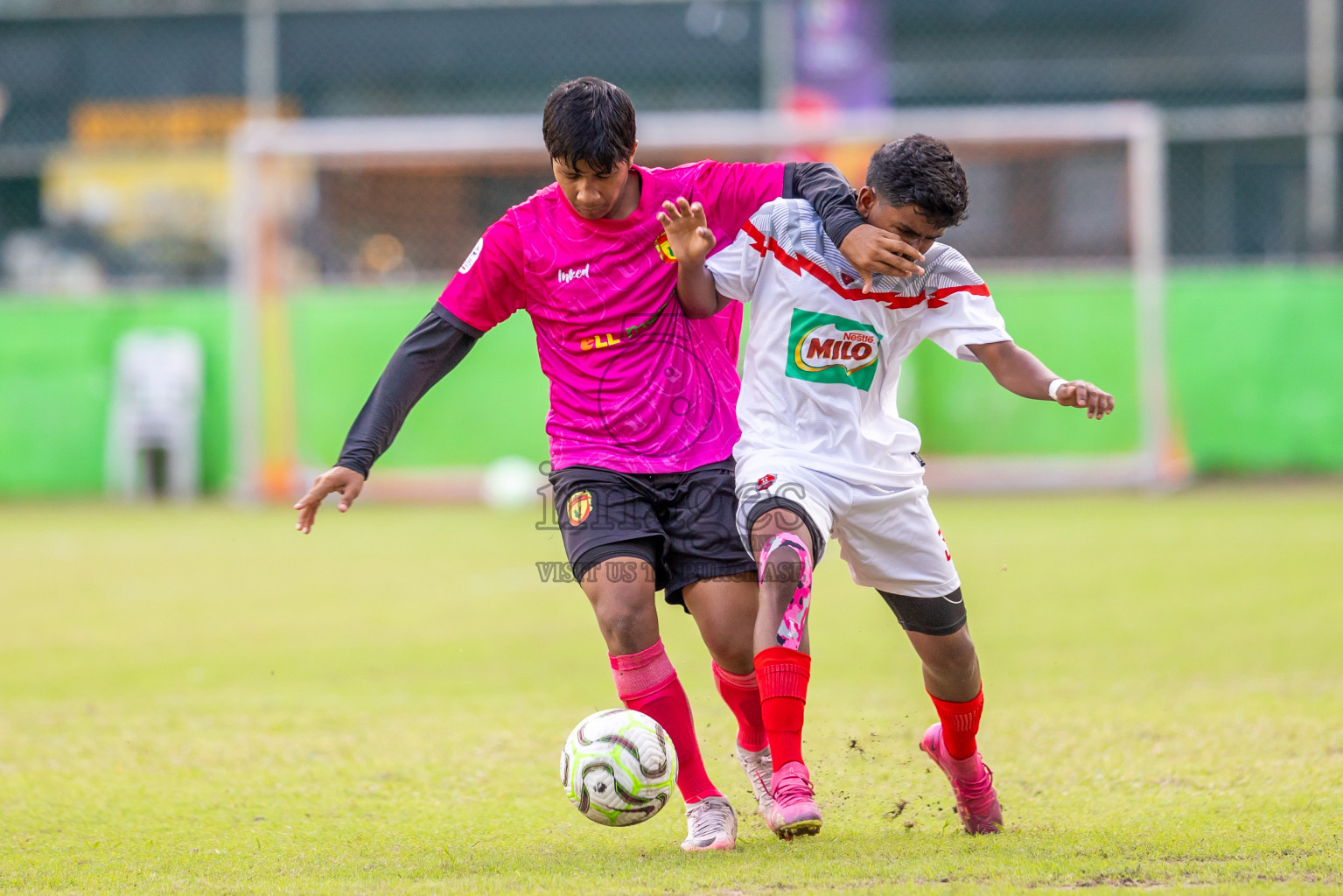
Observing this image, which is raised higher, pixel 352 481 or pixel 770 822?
pixel 352 481

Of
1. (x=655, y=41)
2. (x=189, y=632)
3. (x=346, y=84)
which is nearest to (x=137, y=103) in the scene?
(x=346, y=84)

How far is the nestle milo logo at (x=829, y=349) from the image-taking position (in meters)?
3.81

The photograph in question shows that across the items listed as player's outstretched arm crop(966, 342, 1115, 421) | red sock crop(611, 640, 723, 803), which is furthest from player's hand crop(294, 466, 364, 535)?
player's outstretched arm crop(966, 342, 1115, 421)

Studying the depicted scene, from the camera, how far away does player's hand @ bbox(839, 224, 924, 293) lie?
142 inches

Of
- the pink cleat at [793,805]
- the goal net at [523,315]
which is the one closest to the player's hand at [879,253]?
the pink cleat at [793,805]

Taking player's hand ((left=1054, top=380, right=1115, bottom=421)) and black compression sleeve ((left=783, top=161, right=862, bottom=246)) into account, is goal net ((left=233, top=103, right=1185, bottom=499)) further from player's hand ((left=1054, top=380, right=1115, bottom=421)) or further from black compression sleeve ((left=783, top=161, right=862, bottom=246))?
player's hand ((left=1054, top=380, right=1115, bottom=421))

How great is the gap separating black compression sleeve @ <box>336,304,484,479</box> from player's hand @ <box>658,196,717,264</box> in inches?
24.1

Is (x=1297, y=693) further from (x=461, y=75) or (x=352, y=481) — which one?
(x=461, y=75)

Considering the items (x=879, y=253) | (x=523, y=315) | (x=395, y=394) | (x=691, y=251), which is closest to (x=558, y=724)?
(x=395, y=394)

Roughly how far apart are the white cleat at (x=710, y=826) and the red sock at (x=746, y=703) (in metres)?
0.22

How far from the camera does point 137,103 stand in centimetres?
1839

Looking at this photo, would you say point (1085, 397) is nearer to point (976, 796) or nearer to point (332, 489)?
point (976, 796)

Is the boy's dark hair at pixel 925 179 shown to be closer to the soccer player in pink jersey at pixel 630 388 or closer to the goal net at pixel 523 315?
the soccer player in pink jersey at pixel 630 388

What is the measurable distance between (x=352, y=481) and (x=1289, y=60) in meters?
15.8
